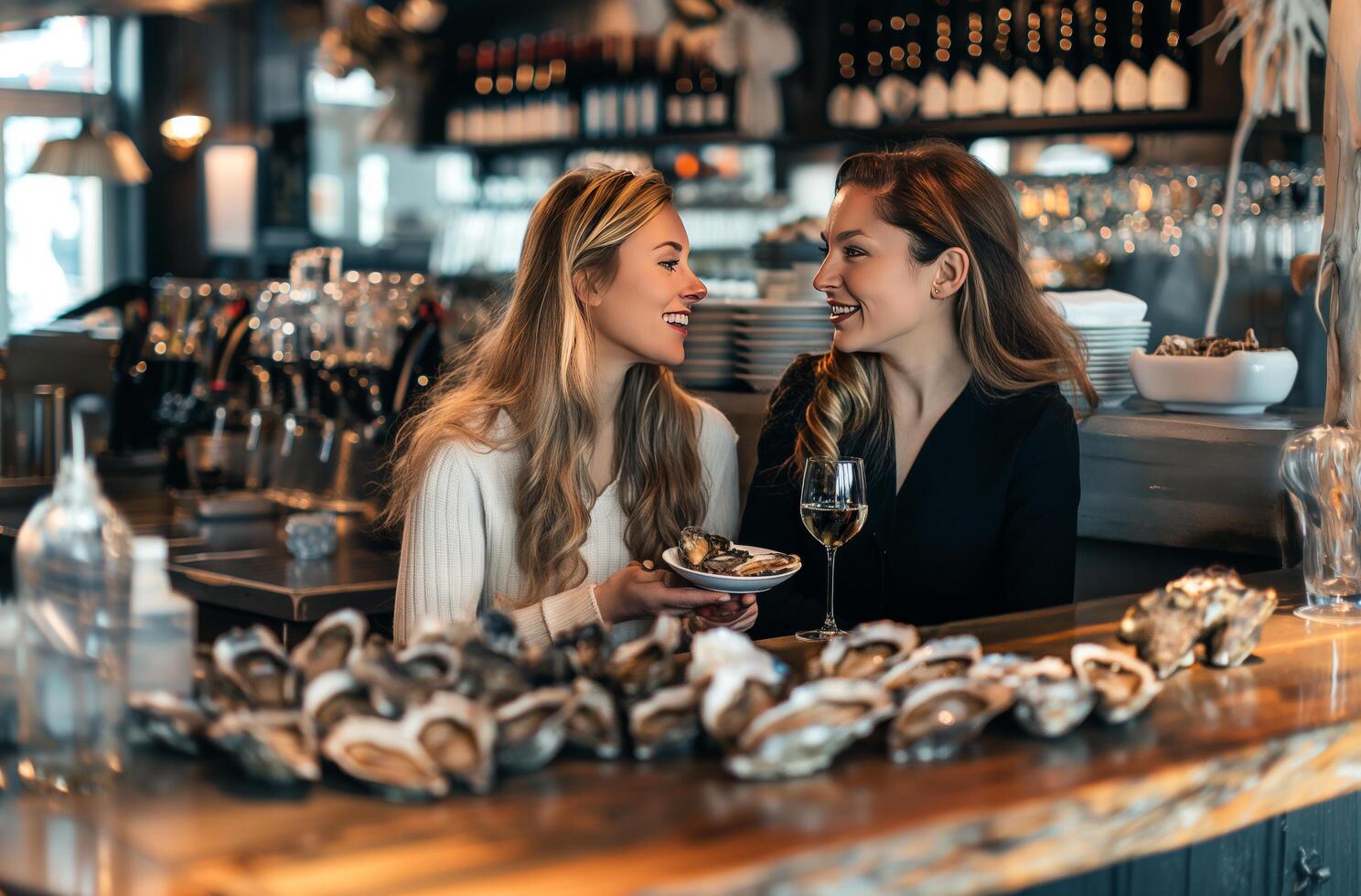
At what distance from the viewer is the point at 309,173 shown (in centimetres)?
980

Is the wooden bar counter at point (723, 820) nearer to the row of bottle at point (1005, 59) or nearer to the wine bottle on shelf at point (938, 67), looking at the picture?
the row of bottle at point (1005, 59)

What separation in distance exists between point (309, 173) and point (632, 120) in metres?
3.06

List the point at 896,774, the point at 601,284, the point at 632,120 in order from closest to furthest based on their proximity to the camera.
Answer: the point at 896,774 → the point at 601,284 → the point at 632,120

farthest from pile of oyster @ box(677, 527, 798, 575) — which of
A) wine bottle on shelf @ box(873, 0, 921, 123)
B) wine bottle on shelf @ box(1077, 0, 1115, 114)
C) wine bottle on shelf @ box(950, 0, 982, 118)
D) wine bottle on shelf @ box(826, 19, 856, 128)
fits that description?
wine bottle on shelf @ box(826, 19, 856, 128)

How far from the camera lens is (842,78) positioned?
6246 millimetres

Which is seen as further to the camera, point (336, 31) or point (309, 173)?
point (309, 173)

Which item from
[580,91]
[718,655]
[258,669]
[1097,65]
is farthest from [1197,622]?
[580,91]

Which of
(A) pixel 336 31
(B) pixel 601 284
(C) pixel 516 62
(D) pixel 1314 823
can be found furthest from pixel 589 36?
(D) pixel 1314 823

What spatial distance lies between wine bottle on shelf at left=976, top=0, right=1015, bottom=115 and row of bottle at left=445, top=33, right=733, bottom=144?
1480 millimetres

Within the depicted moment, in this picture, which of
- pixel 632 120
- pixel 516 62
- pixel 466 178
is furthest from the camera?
pixel 466 178

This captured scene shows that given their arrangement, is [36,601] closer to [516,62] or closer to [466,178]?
[516,62]

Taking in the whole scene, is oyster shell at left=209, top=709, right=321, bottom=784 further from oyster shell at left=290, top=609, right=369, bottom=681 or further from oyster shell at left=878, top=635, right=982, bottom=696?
oyster shell at left=878, top=635, right=982, bottom=696

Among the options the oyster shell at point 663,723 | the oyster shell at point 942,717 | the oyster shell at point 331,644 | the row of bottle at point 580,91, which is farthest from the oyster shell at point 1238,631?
the row of bottle at point 580,91

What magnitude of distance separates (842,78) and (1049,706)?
16.9ft
